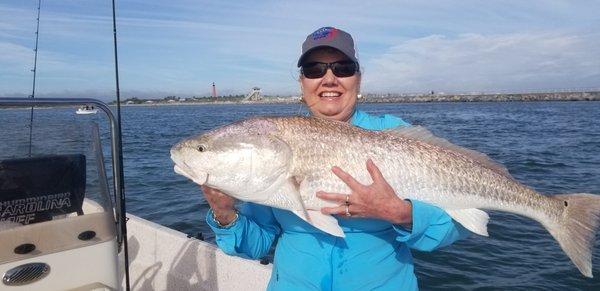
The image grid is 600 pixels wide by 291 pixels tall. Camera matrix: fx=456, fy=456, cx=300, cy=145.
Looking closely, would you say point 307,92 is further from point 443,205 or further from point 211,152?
point 443,205

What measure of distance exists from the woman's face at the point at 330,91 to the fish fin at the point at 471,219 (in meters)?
1.02

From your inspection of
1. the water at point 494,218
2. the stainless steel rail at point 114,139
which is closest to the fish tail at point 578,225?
the water at point 494,218

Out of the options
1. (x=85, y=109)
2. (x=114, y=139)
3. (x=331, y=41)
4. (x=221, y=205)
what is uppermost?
(x=331, y=41)

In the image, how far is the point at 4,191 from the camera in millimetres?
3113

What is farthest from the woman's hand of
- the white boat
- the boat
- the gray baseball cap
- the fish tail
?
the boat

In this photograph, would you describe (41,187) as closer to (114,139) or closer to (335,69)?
(114,139)

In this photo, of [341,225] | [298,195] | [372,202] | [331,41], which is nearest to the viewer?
[372,202]

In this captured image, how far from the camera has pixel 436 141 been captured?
326cm

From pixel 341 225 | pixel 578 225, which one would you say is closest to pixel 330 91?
pixel 341 225

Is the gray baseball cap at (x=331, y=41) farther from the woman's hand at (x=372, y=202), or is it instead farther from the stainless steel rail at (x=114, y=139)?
the stainless steel rail at (x=114, y=139)

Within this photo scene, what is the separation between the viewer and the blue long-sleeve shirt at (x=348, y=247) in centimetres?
283

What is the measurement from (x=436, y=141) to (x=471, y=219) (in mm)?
593

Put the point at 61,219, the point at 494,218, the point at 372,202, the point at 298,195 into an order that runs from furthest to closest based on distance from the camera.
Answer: the point at 494,218 → the point at 61,219 → the point at 298,195 → the point at 372,202

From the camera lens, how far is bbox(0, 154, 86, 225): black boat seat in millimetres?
3139
